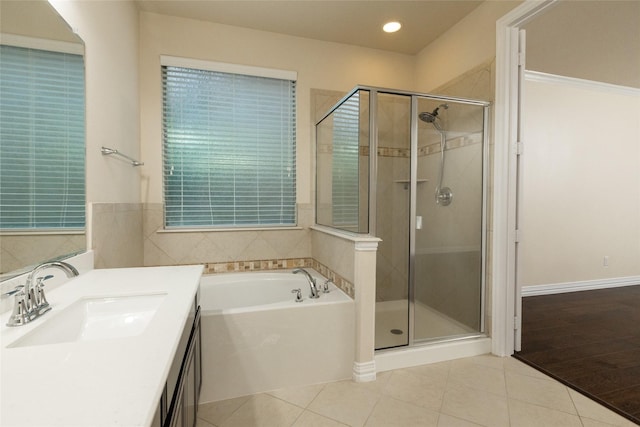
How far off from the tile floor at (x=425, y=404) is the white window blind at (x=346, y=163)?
1037 millimetres

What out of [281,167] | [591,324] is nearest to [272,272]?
[281,167]

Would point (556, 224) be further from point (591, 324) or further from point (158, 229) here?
point (158, 229)

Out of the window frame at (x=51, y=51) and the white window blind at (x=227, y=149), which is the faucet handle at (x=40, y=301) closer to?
the window frame at (x=51, y=51)

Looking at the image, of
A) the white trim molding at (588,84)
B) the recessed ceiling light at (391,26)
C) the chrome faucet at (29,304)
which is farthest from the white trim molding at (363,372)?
the white trim molding at (588,84)

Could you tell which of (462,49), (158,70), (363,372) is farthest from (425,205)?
(158,70)

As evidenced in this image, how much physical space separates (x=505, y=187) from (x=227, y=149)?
228 centimetres

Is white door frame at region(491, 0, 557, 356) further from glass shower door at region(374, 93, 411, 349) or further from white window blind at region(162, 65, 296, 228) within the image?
white window blind at region(162, 65, 296, 228)

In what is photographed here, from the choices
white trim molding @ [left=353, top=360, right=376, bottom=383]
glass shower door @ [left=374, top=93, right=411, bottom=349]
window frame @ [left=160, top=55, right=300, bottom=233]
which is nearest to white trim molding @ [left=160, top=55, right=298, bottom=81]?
window frame @ [left=160, top=55, right=300, bottom=233]

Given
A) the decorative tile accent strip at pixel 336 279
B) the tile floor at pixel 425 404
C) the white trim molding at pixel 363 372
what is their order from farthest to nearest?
the decorative tile accent strip at pixel 336 279
the white trim molding at pixel 363 372
the tile floor at pixel 425 404

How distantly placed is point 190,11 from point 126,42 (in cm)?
63

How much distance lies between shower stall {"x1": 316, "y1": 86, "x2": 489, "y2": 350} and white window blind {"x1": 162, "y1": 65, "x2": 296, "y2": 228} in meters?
0.65

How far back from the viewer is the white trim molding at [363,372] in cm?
191

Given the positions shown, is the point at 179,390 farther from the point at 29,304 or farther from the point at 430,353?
the point at 430,353

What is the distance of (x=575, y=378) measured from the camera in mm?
1906
